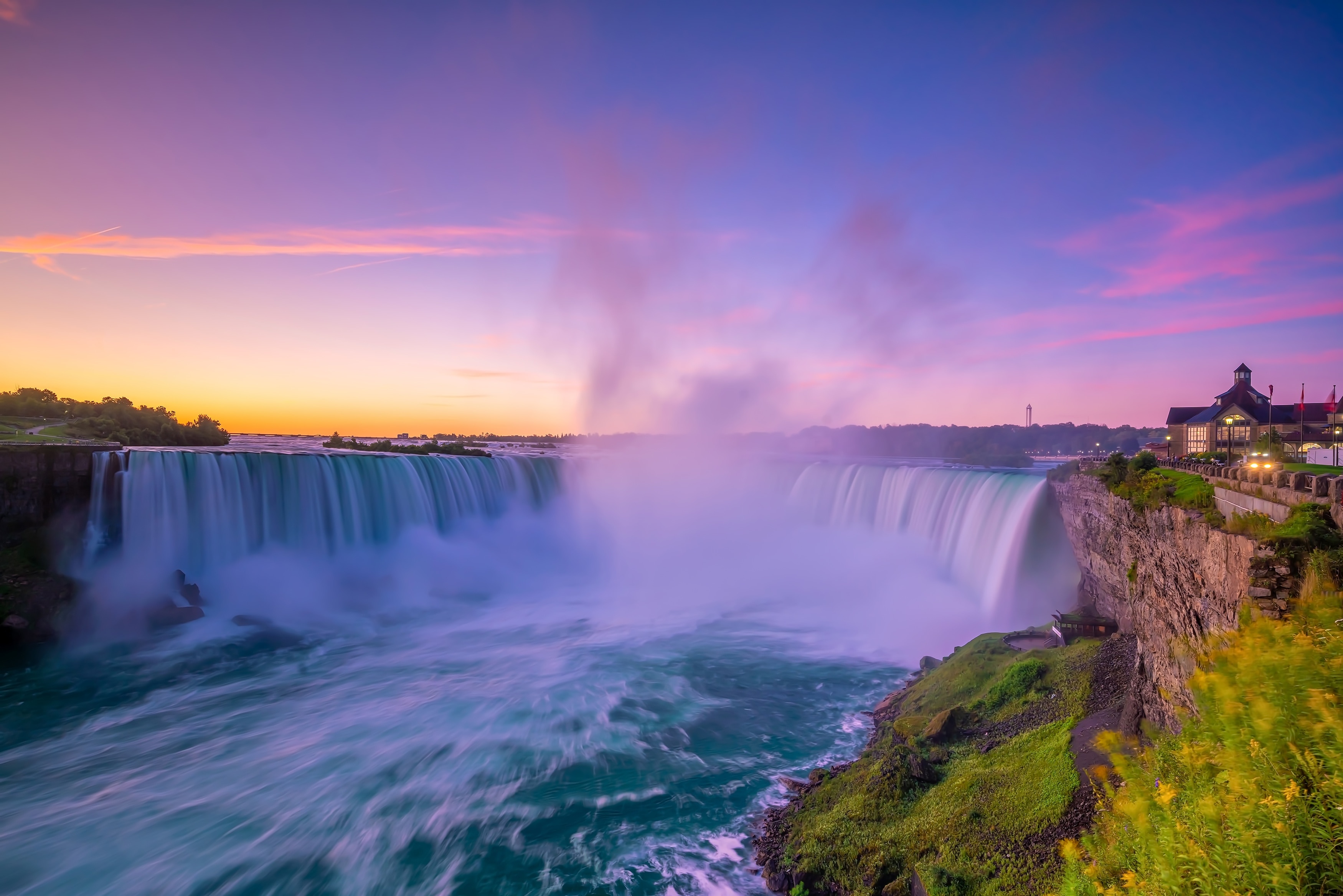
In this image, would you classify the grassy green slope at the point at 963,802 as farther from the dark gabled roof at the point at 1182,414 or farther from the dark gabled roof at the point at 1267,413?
the dark gabled roof at the point at 1182,414

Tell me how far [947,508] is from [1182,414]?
32917 mm

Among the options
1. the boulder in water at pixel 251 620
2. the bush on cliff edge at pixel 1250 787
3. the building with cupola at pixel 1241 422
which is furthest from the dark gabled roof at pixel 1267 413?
the boulder in water at pixel 251 620

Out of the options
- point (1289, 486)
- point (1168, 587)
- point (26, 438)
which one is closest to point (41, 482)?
point (26, 438)

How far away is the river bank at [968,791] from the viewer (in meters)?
7.11

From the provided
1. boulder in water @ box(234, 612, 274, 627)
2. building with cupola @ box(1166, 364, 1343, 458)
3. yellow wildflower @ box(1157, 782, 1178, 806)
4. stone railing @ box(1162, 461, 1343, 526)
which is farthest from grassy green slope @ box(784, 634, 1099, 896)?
building with cupola @ box(1166, 364, 1343, 458)

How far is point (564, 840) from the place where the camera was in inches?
377

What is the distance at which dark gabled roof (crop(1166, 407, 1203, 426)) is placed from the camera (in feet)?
148

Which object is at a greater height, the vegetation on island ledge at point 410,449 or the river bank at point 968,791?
the vegetation on island ledge at point 410,449

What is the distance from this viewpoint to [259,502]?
77.9ft

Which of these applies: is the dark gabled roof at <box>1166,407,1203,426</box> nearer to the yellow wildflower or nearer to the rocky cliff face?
the rocky cliff face

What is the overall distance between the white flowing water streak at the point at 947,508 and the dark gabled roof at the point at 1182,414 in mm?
27967

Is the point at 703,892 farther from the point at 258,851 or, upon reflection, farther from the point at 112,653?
the point at 112,653

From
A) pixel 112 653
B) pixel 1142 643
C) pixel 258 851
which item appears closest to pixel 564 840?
pixel 258 851

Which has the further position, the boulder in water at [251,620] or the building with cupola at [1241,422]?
the building with cupola at [1241,422]
